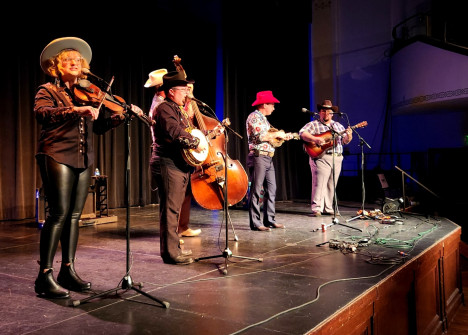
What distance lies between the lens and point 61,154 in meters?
2.75

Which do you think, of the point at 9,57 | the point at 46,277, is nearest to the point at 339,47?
the point at 9,57

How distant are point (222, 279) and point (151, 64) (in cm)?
679

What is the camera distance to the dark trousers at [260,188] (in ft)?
18.1

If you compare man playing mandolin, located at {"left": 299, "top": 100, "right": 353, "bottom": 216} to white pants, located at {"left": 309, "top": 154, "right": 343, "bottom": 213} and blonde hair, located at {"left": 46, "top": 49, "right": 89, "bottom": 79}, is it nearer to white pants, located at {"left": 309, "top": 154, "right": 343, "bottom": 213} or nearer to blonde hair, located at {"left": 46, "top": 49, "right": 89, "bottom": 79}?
white pants, located at {"left": 309, "top": 154, "right": 343, "bottom": 213}

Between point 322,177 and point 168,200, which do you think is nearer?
point 168,200

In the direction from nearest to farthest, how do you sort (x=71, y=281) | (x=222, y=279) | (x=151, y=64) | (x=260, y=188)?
(x=71, y=281) → (x=222, y=279) → (x=260, y=188) → (x=151, y=64)

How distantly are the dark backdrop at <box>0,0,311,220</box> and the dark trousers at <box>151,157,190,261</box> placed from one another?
440 centimetres

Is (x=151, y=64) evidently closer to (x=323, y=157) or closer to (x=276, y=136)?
(x=323, y=157)

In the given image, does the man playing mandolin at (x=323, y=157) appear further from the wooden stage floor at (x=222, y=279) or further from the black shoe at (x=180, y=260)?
the black shoe at (x=180, y=260)

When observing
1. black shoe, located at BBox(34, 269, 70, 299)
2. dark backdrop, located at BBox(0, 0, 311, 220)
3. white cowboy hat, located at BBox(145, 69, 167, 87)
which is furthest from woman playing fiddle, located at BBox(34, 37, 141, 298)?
dark backdrop, located at BBox(0, 0, 311, 220)

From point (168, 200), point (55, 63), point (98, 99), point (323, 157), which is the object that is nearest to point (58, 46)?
point (55, 63)

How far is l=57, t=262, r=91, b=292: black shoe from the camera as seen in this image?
2928mm

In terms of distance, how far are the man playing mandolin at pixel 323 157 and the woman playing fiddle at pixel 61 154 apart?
169 inches

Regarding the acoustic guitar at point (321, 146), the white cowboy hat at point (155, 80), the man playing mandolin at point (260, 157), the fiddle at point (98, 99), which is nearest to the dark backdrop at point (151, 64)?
the acoustic guitar at point (321, 146)
